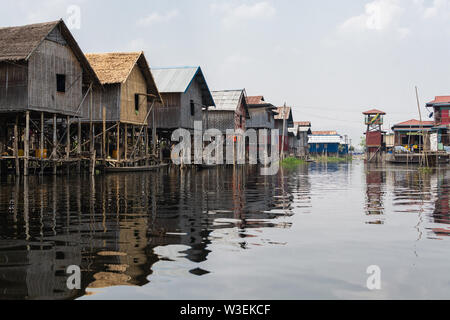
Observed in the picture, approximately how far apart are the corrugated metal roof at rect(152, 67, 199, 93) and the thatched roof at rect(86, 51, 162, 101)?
427cm

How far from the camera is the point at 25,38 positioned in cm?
2223

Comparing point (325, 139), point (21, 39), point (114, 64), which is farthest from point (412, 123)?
point (21, 39)

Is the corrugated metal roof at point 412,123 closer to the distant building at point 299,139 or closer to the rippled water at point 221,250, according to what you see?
the distant building at point 299,139

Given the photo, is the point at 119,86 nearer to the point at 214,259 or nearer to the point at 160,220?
the point at 160,220

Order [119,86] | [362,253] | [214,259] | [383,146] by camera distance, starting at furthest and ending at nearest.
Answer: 1. [383,146]
2. [119,86]
3. [362,253]
4. [214,259]

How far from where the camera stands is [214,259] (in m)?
5.56

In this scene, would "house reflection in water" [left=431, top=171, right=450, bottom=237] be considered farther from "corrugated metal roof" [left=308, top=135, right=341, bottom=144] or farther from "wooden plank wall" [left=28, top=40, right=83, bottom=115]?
"corrugated metal roof" [left=308, top=135, right=341, bottom=144]

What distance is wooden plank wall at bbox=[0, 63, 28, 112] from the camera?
21.8 metres

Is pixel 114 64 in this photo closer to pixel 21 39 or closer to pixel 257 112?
pixel 21 39

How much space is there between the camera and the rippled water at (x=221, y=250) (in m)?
4.44

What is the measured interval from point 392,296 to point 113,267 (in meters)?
2.78

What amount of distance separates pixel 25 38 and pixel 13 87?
2.34 m
